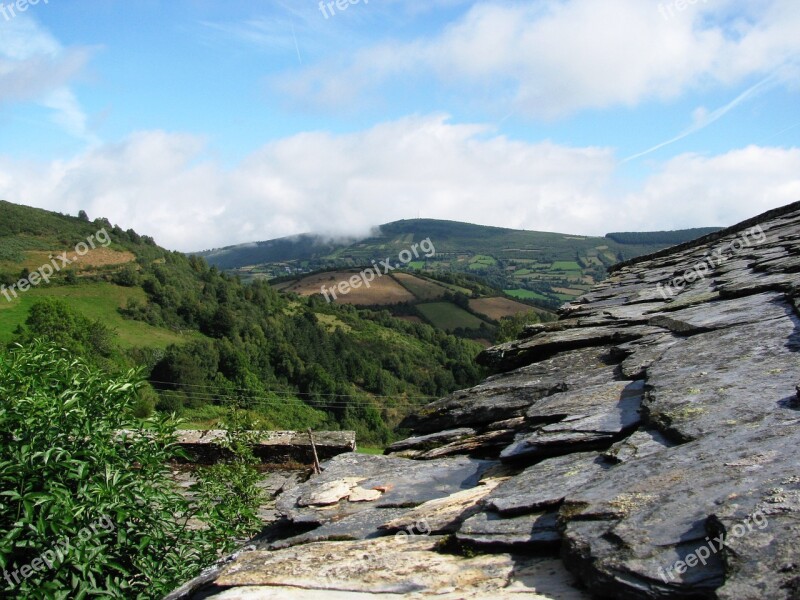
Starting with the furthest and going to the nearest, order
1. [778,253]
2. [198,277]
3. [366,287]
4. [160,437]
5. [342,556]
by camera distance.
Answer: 1. [366,287]
2. [198,277]
3. [778,253]
4. [160,437]
5. [342,556]

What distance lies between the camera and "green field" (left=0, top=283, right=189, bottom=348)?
70875mm

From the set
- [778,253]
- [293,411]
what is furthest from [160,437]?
[293,411]

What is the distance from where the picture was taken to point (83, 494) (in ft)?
13.9

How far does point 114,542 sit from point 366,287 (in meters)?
119

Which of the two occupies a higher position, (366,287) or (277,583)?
(366,287)

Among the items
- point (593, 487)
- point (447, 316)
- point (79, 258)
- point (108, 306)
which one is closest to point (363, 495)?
point (593, 487)

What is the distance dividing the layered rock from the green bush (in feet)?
4.66

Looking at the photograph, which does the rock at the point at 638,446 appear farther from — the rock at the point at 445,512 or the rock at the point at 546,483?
the rock at the point at 445,512

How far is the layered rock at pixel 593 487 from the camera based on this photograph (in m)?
2.07

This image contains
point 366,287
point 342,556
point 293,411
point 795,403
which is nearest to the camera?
point 342,556

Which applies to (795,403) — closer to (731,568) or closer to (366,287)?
(731,568)

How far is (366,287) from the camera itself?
123625mm

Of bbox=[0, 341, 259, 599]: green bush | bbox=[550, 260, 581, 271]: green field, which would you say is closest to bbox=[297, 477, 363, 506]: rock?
bbox=[0, 341, 259, 599]: green bush

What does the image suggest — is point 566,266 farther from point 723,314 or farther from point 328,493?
point 328,493
